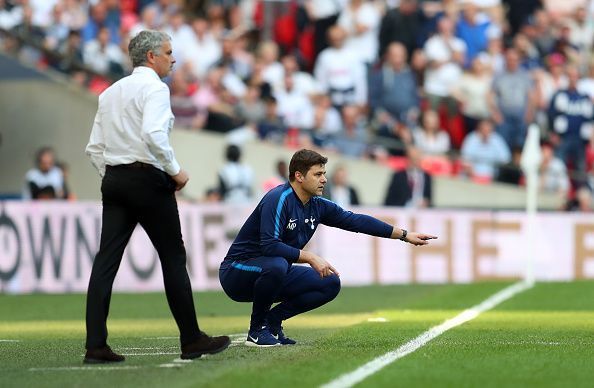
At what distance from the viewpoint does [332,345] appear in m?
11.1

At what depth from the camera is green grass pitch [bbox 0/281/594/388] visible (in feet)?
29.5

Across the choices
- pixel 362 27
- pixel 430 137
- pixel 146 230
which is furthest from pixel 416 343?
pixel 362 27

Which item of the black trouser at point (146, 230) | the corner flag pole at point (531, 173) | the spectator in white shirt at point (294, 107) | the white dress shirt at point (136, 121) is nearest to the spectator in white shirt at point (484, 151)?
the spectator in white shirt at point (294, 107)

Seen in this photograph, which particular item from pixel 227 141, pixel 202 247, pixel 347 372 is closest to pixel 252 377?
pixel 347 372

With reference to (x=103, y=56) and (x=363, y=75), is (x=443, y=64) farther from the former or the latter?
(x=103, y=56)

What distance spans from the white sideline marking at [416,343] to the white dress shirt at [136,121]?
6.01 ft

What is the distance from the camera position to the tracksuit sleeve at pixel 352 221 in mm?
11008

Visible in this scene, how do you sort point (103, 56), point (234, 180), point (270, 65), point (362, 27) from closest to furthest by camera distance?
point (234, 180)
point (103, 56)
point (270, 65)
point (362, 27)

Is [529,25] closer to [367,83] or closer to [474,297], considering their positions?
[367,83]

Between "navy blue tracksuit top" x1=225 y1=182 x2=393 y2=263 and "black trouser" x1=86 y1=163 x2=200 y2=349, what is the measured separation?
0.89 meters

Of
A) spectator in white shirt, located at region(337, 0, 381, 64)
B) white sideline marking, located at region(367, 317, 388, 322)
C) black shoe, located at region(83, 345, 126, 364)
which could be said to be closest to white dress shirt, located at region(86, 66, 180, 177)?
black shoe, located at region(83, 345, 126, 364)

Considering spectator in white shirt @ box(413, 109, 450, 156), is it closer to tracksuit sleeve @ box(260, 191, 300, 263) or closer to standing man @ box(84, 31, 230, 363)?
tracksuit sleeve @ box(260, 191, 300, 263)

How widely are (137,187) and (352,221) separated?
1.90m

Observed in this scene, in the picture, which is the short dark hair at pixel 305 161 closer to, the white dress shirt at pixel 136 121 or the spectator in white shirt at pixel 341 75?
the white dress shirt at pixel 136 121
